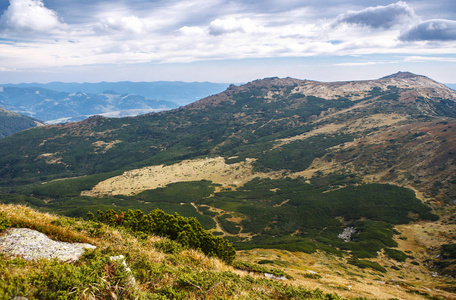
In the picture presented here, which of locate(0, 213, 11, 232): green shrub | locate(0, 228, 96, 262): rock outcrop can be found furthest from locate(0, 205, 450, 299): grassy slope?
locate(0, 228, 96, 262): rock outcrop

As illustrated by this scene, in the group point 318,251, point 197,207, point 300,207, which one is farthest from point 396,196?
point 197,207

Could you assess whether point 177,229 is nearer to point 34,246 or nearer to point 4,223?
point 4,223

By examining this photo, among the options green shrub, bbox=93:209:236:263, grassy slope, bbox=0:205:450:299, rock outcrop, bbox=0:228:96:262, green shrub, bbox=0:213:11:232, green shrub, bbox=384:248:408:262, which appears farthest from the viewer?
green shrub, bbox=384:248:408:262

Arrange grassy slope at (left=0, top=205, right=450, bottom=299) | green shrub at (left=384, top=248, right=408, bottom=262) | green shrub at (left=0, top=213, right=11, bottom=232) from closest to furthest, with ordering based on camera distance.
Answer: grassy slope at (left=0, top=205, right=450, bottom=299), green shrub at (left=0, top=213, right=11, bottom=232), green shrub at (left=384, top=248, right=408, bottom=262)

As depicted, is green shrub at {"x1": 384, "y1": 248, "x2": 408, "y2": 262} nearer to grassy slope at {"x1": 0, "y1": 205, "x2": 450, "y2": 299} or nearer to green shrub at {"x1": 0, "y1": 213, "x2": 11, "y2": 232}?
grassy slope at {"x1": 0, "y1": 205, "x2": 450, "y2": 299}

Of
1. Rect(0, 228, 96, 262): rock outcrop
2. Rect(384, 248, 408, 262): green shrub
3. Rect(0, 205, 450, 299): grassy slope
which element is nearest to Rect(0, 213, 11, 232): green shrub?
Rect(0, 205, 450, 299): grassy slope

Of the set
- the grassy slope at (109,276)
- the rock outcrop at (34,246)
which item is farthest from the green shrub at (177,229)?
the rock outcrop at (34,246)

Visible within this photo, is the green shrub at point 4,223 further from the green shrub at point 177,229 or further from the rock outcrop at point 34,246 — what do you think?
the green shrub at point 177,229

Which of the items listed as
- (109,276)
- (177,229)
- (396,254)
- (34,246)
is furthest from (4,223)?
(396,254)

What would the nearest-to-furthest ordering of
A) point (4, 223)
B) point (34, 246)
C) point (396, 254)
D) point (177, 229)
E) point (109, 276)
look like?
point (109, 276)
point (34, 246)
point (4, 223)
point (177, 229)
point (396, 254)

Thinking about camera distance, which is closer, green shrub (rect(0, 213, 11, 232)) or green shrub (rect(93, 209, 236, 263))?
green shrub (rect(0, 213, 11, 232))

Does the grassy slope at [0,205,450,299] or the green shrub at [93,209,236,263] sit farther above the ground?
the grassy slope at [0,205,450,299]

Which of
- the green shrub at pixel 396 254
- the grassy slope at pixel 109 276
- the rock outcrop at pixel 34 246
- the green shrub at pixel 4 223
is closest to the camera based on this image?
the grassy slope at pixel 109 276

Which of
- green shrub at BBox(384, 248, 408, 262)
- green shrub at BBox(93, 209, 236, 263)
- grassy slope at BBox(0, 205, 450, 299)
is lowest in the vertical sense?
green shrub at BBox(384, 248, 408, 262)
